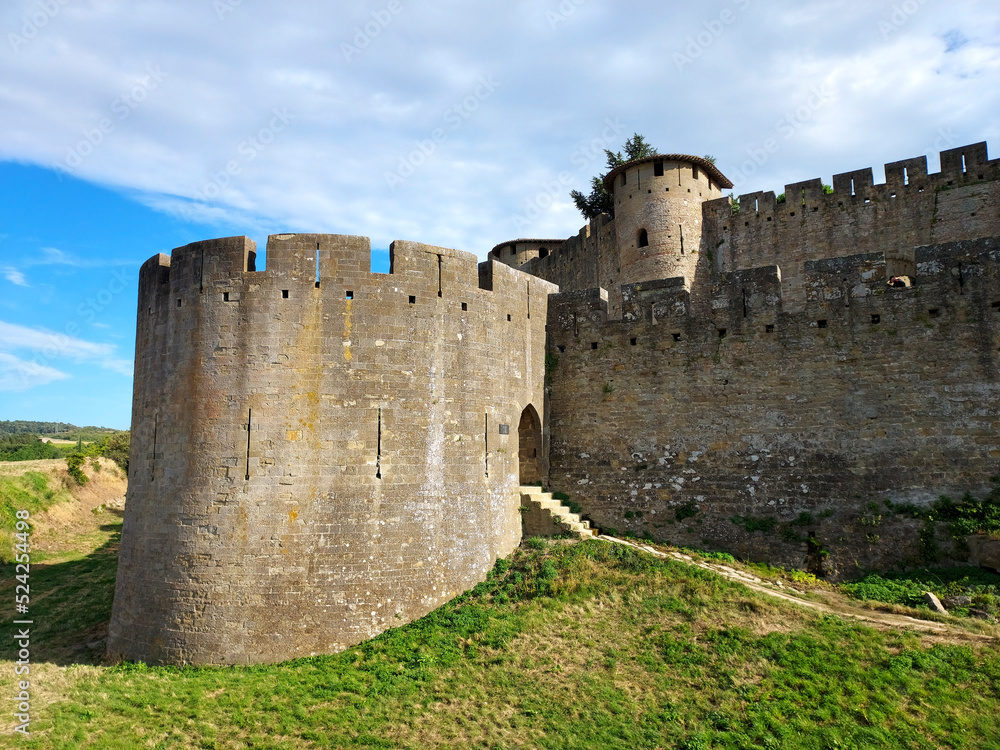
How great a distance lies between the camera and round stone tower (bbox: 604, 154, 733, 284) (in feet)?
77.2

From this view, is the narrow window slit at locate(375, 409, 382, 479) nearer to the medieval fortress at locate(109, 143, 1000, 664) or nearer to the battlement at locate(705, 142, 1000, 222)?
the medieval fortress at locate(109, 143, 1000, 664)

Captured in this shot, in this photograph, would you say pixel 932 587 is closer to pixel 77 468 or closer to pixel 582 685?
pixel 582 685

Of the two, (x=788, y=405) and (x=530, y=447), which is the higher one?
(x=788, y=405)

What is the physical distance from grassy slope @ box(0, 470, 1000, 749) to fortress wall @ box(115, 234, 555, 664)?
0.72m

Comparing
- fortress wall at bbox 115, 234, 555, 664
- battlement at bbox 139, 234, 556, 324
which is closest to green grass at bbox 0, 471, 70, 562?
fortress wall at bbox 115, 234, 555, 664

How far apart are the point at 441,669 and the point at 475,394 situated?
4.97m

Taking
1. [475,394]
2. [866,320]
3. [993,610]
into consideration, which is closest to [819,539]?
[993,610]

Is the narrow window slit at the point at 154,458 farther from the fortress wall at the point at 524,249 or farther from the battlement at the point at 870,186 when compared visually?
the fortress wall at the point at 524,249

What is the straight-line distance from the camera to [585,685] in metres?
8.92

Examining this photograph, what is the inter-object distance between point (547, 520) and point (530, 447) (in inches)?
81.3

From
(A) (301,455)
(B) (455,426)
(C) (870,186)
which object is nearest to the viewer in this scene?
(A) (301,455)

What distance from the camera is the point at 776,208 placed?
22047 mm

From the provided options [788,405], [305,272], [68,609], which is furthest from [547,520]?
[68,609]

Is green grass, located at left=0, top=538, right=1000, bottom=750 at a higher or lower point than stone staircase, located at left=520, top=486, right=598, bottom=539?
lower
